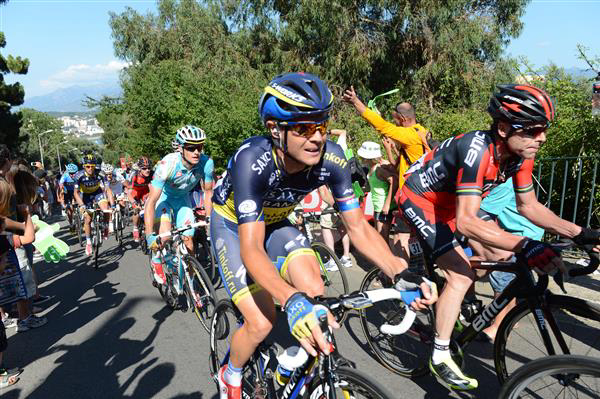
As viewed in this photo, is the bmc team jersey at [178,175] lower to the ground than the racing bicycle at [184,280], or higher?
higher

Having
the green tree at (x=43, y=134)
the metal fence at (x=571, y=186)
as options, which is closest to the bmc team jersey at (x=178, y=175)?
the metal fence at (x=571, y=186)

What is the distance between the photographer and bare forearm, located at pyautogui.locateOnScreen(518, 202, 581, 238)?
115 inches

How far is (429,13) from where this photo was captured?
54.3ft

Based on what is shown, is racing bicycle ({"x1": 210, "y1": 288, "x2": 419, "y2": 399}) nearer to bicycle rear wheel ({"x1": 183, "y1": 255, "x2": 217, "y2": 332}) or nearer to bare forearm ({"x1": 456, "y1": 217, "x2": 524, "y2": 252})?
bare forearm ({"x1": 456, "y1": 217, "x2": 524, "y2": 252})

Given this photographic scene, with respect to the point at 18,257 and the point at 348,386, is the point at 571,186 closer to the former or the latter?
the point at 348,386

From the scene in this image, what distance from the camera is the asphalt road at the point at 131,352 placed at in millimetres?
3664

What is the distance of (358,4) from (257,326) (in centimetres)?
1698

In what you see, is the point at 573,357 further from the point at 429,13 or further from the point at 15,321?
the point at 429,13

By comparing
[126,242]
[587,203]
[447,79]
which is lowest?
[126,242]

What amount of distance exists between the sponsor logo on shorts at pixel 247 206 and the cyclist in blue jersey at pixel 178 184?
9.65 feet

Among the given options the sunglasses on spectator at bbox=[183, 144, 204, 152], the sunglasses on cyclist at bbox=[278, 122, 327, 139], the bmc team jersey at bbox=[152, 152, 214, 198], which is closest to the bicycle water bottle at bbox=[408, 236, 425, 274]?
the sunglasses on cyclist at bbox=[278, 122, 327, 139]

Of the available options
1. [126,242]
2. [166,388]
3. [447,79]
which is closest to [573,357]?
[166,388]

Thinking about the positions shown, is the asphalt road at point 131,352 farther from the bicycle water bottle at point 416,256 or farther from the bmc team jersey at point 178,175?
the bmc team jersey at point 178,175

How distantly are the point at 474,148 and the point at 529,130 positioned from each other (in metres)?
0.35
